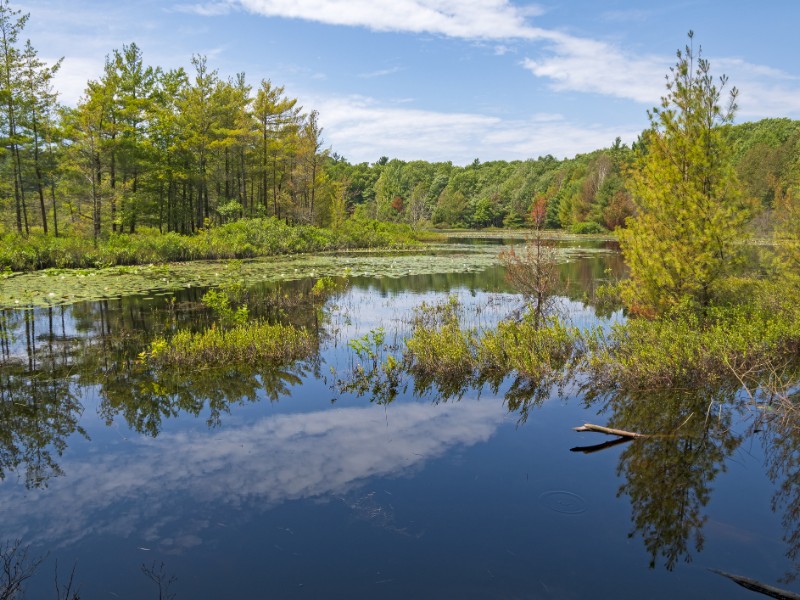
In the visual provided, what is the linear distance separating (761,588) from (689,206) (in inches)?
321

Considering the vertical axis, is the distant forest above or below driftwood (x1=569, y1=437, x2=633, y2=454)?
above

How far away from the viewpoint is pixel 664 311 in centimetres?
1130

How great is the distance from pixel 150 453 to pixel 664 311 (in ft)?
33.1

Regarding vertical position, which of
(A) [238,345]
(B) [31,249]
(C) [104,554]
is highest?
(B) [31,249]

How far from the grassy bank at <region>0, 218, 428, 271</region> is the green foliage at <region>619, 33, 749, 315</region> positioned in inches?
915

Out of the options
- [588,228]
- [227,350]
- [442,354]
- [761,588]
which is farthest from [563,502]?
[588,228]

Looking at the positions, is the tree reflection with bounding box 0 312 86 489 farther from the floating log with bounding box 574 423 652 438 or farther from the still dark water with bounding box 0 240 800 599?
the floating log with bounding box 574 423 652 438

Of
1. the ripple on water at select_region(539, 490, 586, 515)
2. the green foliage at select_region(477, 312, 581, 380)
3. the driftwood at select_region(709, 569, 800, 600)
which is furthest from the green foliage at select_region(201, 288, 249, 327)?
the driftwood at select_region(709, 569, 800, 600)

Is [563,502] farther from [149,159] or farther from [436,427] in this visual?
[149,159]

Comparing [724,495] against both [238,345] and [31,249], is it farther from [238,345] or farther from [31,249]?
[31,249]

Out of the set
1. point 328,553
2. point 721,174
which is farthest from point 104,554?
point 721,174

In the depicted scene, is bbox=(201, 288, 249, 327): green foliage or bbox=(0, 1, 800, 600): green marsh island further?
bbox=(201, 288, 249, 327): green foliage

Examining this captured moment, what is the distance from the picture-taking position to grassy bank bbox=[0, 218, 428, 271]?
76.9ft

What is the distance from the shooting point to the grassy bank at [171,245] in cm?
2344
